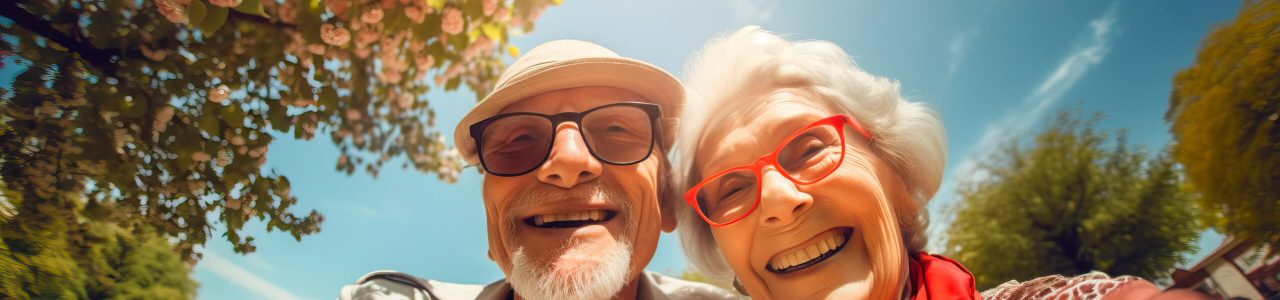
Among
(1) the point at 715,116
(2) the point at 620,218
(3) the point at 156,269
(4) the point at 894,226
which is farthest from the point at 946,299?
(3) the point at 156,269

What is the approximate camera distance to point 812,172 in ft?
4.32

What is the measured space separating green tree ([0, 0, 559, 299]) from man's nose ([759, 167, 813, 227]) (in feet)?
4.74

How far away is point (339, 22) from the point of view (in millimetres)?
1952

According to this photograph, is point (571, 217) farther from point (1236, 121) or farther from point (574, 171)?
point (1236, 121)

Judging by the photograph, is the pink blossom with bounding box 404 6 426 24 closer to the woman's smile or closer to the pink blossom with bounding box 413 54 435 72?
the pink blossom with bounding box 413 54 435 72

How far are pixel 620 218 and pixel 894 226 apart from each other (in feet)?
2.87

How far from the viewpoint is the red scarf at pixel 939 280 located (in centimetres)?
122

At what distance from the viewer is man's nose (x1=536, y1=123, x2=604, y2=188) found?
1539 millimetres

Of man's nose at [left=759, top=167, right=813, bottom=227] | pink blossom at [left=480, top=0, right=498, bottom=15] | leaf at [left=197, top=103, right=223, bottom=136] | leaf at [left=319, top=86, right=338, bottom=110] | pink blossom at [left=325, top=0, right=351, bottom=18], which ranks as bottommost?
man's nose at [left=759, top=167, right=813, bottom=227]

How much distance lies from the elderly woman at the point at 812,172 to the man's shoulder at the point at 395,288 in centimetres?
127

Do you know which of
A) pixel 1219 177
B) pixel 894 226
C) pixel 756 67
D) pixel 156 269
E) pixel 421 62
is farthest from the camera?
pixel 156 269

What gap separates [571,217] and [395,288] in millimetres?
920

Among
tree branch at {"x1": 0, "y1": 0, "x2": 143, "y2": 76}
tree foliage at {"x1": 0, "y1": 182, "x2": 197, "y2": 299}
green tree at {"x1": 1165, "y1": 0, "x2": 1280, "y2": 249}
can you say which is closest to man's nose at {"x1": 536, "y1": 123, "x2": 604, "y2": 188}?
tree branch at {"x1": 0, "y1": 0, "x2": 143, "y2": 76}

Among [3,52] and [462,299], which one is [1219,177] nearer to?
[462,299]
